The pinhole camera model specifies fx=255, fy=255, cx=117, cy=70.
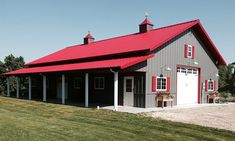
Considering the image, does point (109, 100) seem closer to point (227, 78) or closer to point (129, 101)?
point (129, 101)

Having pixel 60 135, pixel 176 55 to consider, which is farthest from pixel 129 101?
pixel 60 135

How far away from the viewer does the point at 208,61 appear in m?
20.4

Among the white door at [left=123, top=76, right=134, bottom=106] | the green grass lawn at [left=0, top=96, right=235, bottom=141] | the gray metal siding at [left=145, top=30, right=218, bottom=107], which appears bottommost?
the green grass lawn at [left=0, top=96, right=235, bottom=141]

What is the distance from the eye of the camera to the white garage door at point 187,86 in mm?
17938

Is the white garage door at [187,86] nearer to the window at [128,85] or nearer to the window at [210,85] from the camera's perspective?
the window at [210,85]

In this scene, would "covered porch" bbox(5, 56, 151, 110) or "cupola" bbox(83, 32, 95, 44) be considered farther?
"cupola" bbox(83, 32, 95, 44)

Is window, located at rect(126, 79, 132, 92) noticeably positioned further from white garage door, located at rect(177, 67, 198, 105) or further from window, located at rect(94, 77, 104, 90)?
white garage door, located at rect(177, 67, 198, 105)

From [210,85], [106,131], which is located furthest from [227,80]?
[106,131]

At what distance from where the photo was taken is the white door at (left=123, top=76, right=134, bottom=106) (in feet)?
52.2

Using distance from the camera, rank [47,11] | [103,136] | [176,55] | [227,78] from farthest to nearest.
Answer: [227,78], [176,55], [47,11], [103,136]

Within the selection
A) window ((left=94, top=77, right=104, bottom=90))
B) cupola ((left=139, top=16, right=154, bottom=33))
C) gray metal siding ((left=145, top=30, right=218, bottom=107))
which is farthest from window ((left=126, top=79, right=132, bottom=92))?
cupola ((left=139, top=16, right=154, bottom=33))

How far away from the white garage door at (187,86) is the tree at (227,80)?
12.2 m

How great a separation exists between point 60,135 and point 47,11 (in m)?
9.82

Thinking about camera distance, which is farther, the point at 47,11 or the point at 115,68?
the point at 47,11
